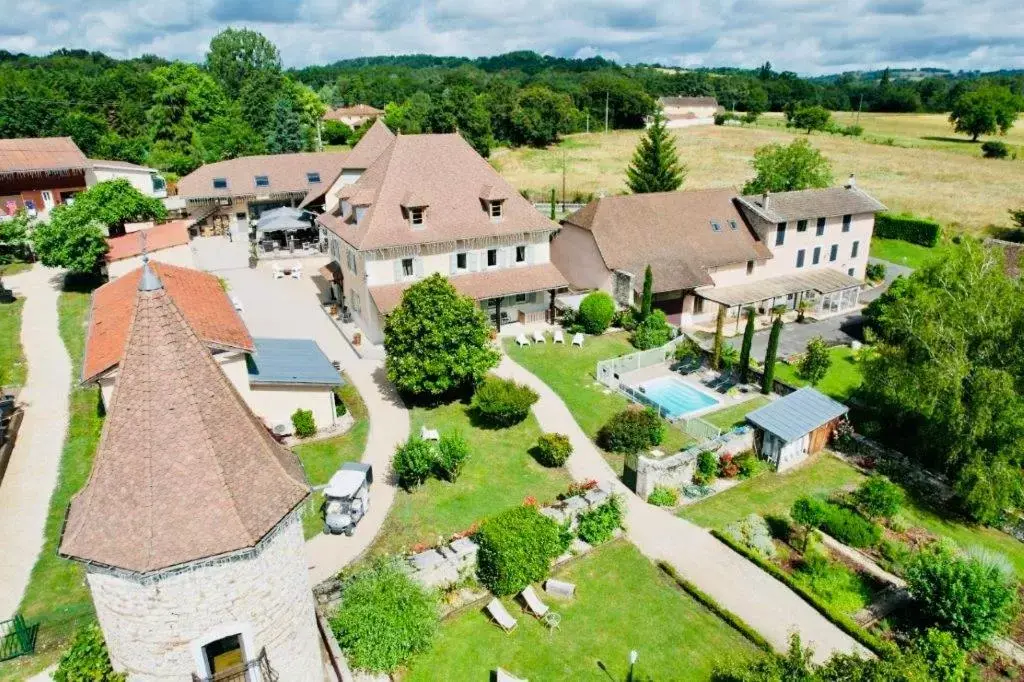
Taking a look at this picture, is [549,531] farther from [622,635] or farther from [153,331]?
[153,331]

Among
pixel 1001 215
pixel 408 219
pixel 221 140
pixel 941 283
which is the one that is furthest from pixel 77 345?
pixel 1001 215

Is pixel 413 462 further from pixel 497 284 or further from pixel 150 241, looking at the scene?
pixel 150 241

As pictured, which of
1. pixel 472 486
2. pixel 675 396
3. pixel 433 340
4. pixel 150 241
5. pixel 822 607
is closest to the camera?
pixel 822 607

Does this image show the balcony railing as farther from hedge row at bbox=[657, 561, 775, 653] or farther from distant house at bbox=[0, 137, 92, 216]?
distant house at bbox=[0, 137, 92, 216]

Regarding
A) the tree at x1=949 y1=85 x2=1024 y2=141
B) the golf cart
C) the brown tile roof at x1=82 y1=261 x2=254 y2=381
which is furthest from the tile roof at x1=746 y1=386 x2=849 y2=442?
the tree at x1=949 y1=85 x2=1024 y2=141

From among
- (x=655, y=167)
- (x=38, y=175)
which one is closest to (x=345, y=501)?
(x=655, y=167)

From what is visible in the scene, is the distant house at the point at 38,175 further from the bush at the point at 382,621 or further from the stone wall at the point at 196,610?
the stone wall at the point at 196,610
